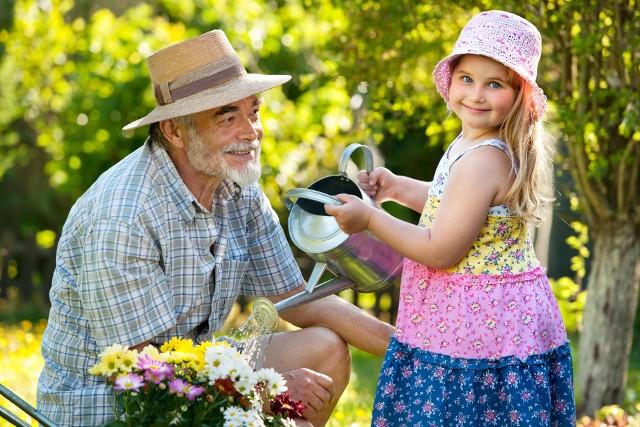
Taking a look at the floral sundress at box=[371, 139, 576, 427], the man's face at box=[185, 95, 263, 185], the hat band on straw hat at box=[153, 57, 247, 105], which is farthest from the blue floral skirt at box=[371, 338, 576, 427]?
the hat band on straw hat at box=[153, 57, 247, 105]

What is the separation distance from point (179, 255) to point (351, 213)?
57 cm

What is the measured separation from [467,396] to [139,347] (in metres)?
0.91

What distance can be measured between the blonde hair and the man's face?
77 centimetres

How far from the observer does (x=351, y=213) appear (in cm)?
262

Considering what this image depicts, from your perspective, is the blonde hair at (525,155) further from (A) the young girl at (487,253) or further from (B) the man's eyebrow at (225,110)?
(B) the man's eyebrow at (225,110)

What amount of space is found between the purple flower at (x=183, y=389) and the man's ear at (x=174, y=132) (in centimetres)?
90

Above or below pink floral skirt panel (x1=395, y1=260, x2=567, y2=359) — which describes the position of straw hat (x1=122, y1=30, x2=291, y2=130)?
above

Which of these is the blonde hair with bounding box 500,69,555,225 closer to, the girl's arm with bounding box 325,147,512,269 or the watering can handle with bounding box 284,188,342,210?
the girl's arm with bounding box 325,147,512,269

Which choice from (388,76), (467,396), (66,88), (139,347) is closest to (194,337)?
(139,347)

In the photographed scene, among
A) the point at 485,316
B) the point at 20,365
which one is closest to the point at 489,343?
the point at 485,316

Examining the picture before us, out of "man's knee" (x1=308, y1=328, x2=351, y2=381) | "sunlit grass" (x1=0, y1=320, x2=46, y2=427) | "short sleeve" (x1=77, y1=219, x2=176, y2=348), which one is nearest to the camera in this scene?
"short sleeve" (x1=77, y1=219, x2=176, y2=348)

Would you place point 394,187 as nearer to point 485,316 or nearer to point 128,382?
point 485,316

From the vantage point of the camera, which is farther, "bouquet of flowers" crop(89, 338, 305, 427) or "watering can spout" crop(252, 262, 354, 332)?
"watering can spout" crop(252, 262, 354, 332)

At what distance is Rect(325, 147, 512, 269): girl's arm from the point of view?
8.40ft
